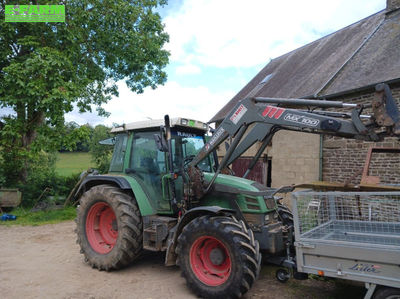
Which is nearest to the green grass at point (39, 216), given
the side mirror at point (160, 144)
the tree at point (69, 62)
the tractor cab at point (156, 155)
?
the tree at point (69, 62)

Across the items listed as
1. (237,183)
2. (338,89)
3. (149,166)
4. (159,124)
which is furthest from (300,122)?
(338,89)

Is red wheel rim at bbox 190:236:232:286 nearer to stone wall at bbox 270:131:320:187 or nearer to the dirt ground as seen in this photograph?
the dirt ground

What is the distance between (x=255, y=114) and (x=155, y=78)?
1054 centimetres

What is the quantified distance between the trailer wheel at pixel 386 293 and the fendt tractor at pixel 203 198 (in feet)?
2.69

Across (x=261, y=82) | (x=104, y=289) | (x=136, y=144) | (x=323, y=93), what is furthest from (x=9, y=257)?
(x=261, y=82)

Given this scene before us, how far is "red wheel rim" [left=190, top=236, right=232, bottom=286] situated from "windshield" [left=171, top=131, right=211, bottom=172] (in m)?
1.30

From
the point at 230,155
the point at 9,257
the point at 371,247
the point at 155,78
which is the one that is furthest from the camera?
the point at 155,78

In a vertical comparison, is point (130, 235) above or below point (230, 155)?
below

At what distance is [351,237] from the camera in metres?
4.02

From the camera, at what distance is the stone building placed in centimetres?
884

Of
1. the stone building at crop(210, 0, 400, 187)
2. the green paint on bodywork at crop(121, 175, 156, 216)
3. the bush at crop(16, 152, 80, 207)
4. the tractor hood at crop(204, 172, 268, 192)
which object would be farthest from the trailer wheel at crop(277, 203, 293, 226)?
the bush at crop(16, 152, 80, 207)

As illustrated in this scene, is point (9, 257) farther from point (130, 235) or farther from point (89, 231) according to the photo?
point (130, 235)

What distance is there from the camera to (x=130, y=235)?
471 centimetres

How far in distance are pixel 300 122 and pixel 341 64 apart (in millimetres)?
8273
